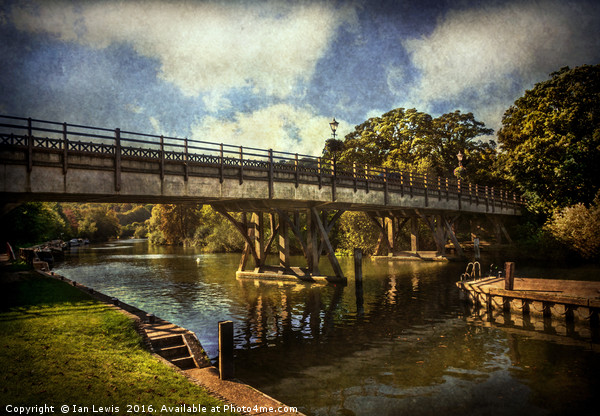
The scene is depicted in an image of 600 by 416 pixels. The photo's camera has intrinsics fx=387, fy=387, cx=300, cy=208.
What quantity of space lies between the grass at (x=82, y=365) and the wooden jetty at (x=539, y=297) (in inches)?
600

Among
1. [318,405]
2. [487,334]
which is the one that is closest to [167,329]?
[318,405]

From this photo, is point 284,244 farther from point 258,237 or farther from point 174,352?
point 174,352

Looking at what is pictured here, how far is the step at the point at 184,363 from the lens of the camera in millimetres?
10062

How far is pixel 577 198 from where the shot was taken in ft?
116

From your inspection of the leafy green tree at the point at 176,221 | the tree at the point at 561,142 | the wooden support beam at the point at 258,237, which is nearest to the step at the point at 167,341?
the wooden support beam at the point at 258,237

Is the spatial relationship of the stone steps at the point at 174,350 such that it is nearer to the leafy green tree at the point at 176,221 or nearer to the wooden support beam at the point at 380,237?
the wooden support beam at the point at 380,237

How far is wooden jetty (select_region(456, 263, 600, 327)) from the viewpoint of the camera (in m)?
15.6

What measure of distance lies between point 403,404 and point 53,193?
14856mm

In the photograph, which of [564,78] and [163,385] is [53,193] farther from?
[564,78]

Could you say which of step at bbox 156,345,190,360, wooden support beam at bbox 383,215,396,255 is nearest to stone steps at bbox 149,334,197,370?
step at bbox 156,345,190,360

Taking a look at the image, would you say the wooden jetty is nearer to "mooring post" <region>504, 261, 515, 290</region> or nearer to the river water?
"mooring post" <region>504, 261, 515, 290</region>

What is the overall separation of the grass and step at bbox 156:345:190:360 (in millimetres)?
690

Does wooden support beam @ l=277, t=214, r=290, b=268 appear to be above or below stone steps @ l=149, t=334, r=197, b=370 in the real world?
above

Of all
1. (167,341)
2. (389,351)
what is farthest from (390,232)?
(167,341)
